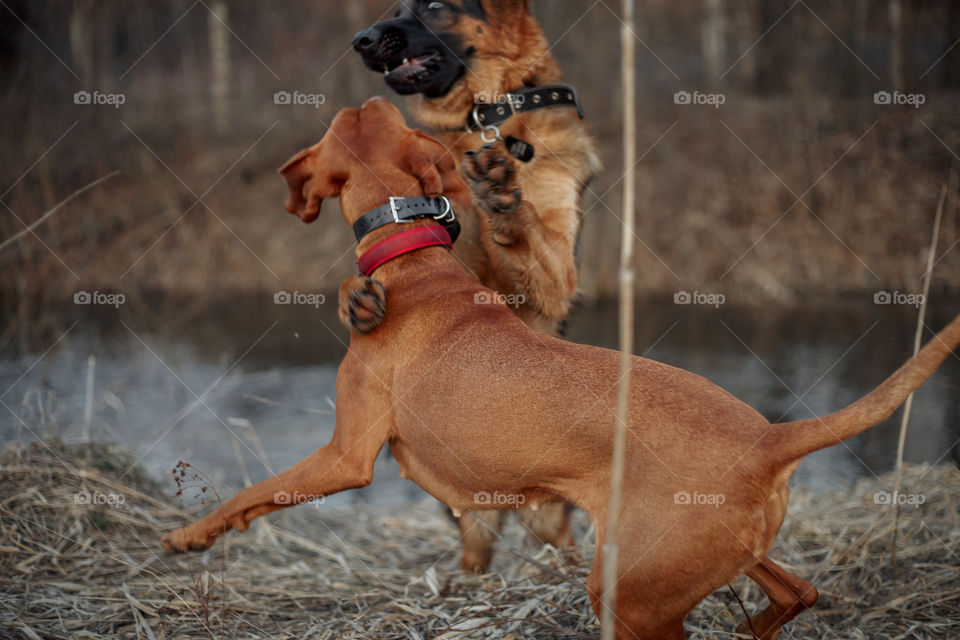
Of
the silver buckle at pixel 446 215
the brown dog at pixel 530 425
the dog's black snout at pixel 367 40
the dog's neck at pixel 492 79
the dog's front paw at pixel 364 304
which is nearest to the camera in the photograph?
the brown dog at pixel 530 425

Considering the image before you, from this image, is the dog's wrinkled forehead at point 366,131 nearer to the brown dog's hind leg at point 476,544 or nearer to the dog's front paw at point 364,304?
the dog's front paw at point 364,304

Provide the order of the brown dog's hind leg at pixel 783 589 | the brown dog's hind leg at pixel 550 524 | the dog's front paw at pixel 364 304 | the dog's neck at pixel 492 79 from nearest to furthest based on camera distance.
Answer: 1. the brown dog's hind leg at pixel 783 589
2. the dog's front paw at pixel 364 304
3. the dog's neck at pixel 492 79
4. the brown dog's hind leg at pixel 550 524

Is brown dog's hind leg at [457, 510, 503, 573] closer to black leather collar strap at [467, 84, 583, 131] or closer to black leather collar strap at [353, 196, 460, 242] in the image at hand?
black leather collar strap at [353, 196, 460, 242]

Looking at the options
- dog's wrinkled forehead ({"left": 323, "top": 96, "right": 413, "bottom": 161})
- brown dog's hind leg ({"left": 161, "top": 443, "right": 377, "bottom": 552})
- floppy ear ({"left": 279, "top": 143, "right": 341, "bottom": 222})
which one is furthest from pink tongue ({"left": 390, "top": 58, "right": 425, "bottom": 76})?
brown dog's hind leg ({"left": 161, "top": 443, "right": 377, "bottom": 552})

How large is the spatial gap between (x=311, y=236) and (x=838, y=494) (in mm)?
8663

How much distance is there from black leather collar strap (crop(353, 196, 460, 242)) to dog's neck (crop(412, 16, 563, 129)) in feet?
3.00

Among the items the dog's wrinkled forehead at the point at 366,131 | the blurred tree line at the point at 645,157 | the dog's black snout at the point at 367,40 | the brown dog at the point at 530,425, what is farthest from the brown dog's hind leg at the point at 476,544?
the blurred tree line at the point at 645,157

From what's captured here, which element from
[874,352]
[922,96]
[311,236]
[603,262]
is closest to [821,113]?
[922,96]

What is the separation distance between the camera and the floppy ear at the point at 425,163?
3.00 metres

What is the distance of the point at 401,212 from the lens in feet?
9.45

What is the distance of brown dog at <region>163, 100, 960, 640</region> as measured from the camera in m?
2.03

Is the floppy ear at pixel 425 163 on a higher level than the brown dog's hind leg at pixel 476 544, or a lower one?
higher

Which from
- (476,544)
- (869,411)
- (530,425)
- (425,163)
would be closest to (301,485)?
(530,425)

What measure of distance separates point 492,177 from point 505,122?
74cm
